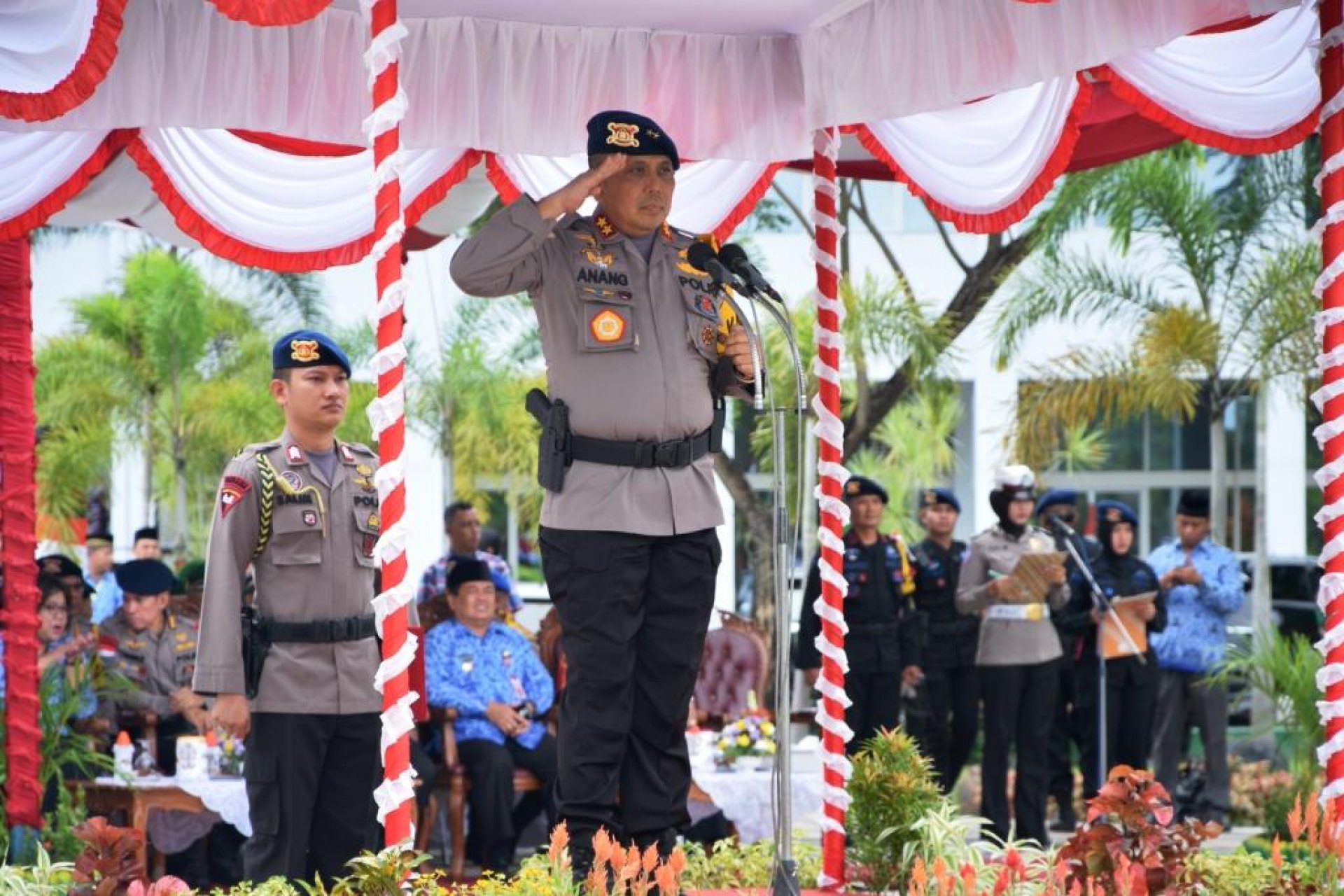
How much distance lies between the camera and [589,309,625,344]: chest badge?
480cm

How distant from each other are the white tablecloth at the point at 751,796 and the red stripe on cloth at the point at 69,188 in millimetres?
4047

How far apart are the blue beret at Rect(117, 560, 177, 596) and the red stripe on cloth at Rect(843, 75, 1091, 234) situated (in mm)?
4491

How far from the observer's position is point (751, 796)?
8.59m

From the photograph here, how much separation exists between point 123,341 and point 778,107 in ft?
41.1

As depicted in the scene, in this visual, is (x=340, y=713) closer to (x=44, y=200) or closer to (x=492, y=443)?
(x=44, y=200)

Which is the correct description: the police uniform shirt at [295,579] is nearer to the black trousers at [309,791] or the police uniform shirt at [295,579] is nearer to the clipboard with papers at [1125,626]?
the black trousers at [309,791]

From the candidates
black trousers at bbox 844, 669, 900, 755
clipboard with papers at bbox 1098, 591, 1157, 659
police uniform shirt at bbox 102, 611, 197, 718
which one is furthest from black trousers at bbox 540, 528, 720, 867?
clipboard with papers at bbox 1098, 591, 1157, 659

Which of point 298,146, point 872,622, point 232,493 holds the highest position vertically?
point 298,146

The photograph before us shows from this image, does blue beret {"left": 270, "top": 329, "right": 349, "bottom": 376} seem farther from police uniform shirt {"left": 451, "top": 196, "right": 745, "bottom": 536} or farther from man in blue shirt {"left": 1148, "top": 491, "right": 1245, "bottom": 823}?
man in blue shirt {"left": 1148, "top": 491, "right": 1245, "bottom": 823}

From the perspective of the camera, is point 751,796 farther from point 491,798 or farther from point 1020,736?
point 1020,736

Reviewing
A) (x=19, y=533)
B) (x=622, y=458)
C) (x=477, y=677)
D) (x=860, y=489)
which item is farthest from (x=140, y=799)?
(x=622, y=458)

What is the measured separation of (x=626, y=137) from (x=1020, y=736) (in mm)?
5354

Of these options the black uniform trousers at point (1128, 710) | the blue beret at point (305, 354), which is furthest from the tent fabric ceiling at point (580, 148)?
the black uniform trousers at point (1128, 710)

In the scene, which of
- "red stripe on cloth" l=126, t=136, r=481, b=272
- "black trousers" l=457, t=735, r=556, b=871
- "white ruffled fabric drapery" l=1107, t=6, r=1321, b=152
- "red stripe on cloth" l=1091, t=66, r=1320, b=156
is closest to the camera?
"red stripe on cloth" l=1091, t=66, r=1320, b=156
